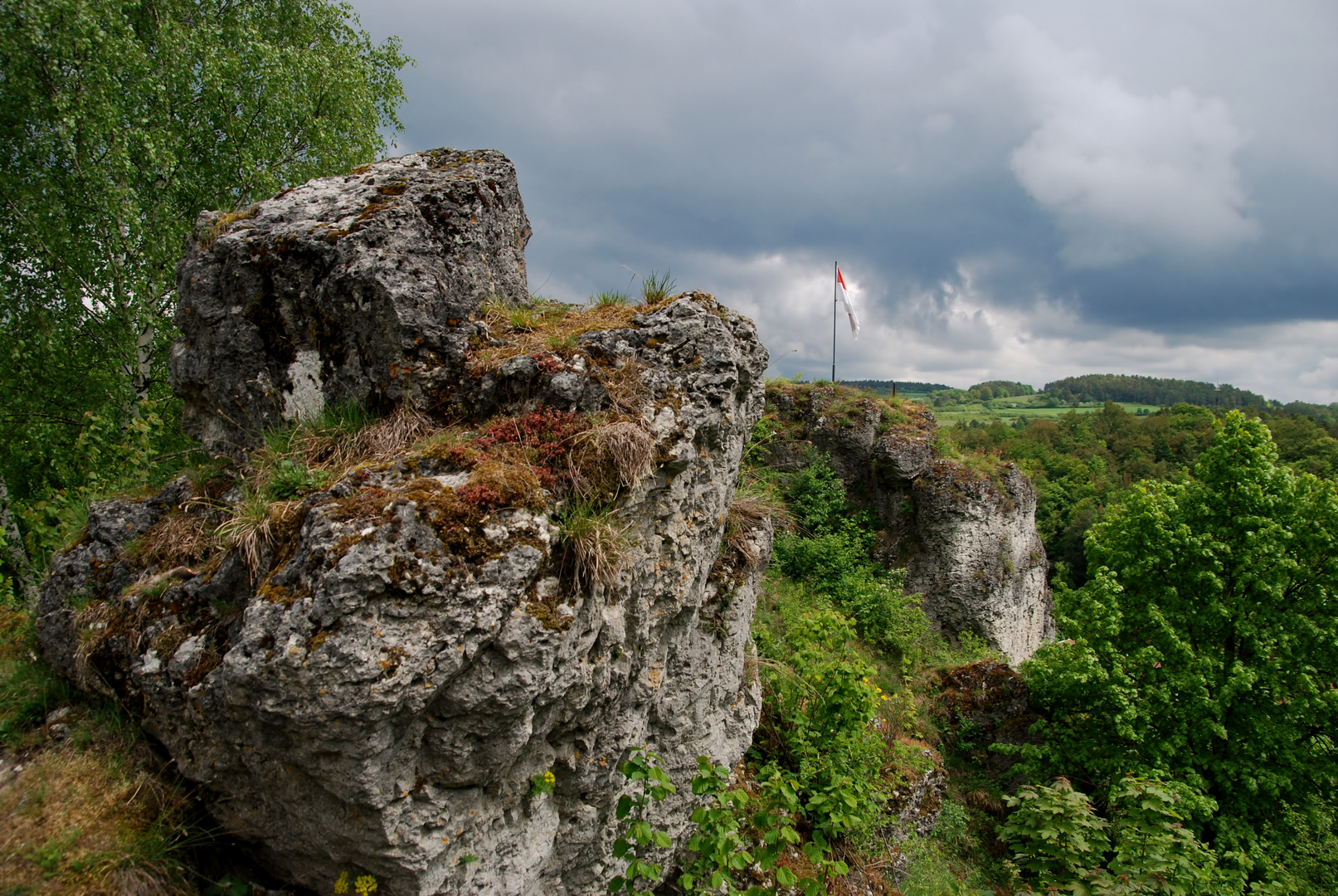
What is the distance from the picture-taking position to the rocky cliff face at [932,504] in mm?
16766

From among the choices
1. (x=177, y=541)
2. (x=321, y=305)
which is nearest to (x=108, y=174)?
(x=321, y=305)

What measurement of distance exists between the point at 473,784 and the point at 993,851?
34.1ft

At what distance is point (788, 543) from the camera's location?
1503 cm

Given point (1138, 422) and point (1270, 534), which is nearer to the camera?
point (1270, 534)

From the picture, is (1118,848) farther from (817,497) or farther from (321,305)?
(817,497)

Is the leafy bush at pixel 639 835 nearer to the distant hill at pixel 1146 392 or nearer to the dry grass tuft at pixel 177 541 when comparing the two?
the dry grass tuft at pixel 177 541

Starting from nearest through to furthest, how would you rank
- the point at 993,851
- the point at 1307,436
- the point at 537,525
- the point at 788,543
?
the point at 537,525 < the point at 993,851 < the point at 788,543 < the point at 1307,436

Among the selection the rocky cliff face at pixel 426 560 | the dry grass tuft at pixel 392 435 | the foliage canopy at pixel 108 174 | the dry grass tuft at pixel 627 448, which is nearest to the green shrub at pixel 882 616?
the rocky cliff face at pixel 426 560

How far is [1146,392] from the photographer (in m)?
149

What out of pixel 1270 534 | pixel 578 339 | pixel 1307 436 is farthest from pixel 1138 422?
pixel 578 339

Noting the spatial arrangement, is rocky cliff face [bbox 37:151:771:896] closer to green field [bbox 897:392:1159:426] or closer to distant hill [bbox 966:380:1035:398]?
green field [bbox 897:392:1159:426]

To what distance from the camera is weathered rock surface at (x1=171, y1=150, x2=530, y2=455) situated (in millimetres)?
4742

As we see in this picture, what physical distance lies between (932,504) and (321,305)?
1607 cm

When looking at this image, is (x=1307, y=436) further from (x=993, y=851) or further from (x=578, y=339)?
(x=578, y=339)
